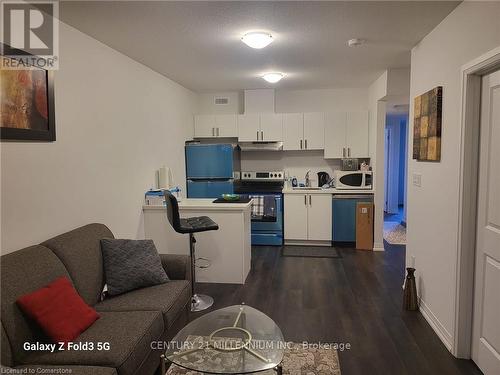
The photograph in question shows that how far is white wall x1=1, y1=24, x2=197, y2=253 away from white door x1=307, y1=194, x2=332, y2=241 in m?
2.42

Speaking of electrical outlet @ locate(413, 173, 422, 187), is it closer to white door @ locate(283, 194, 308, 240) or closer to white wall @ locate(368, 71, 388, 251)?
white wall @ locate(368, 71, 388, 251)

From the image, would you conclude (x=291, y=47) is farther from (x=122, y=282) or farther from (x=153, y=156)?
(x=122, y=282)

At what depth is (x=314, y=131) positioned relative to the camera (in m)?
5.82

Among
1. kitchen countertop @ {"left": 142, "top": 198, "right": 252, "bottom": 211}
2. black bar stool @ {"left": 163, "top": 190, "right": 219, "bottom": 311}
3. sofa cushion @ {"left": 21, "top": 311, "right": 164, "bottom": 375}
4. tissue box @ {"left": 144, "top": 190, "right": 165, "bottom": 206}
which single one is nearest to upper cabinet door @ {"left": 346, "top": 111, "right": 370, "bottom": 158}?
kitchen countertop @ {"left": 142, "top": 198, "right": 252, "bottom": 211}

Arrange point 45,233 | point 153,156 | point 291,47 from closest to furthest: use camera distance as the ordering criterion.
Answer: point 45,233 → point 291,47 → point 153,156

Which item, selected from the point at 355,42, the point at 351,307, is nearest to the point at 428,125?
the point at 355,42

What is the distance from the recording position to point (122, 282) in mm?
2668

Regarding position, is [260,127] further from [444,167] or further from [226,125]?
[444,167]

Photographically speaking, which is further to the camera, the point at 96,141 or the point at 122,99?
the point at 122,99

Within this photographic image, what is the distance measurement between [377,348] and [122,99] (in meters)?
3.27

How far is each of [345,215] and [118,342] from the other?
4.19 m

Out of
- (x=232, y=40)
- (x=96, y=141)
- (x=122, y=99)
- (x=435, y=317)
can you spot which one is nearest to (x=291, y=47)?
(x=232, y=40)

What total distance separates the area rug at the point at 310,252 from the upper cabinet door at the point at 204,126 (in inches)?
91.8

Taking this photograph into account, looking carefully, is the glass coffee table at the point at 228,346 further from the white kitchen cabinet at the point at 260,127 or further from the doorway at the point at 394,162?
the doorway at the point at 394,162
